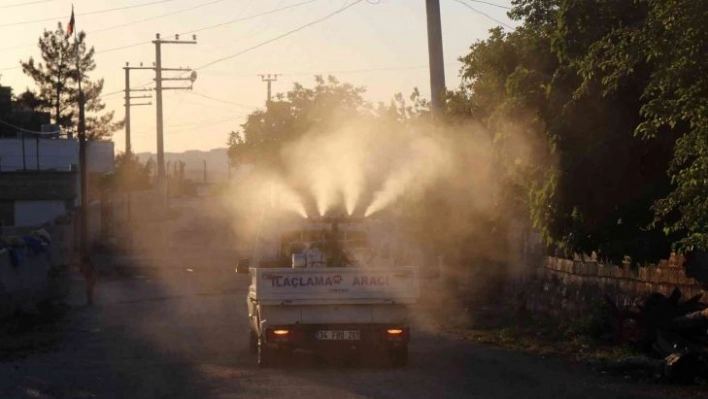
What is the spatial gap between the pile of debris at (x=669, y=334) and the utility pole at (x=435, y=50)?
905 centimetres

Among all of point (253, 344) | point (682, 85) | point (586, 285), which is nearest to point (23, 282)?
point (253, 344)

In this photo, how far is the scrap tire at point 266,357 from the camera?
16.9m

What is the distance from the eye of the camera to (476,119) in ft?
77.4

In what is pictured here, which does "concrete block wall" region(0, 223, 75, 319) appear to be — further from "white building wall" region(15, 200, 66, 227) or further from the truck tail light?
"white building wall" region(15, 200, 66, 227)

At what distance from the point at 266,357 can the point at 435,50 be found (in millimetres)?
10646

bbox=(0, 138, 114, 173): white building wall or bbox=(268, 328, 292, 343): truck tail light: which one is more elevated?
bbox=(0, 138, 114, 173): white building wall

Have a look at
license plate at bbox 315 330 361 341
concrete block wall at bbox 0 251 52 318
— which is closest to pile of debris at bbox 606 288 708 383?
license plate at bbox 315 330 361 341

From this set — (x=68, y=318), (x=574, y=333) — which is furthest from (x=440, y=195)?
(x=68, y=318)

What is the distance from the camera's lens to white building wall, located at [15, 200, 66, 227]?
52.2m

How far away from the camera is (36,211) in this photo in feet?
172

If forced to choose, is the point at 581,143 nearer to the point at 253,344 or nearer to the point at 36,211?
the point at 253,344

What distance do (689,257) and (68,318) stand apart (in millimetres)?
15487

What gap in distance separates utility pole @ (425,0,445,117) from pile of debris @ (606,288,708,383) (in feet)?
29.7

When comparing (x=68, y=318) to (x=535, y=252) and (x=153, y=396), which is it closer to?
(x=535, y=252)
